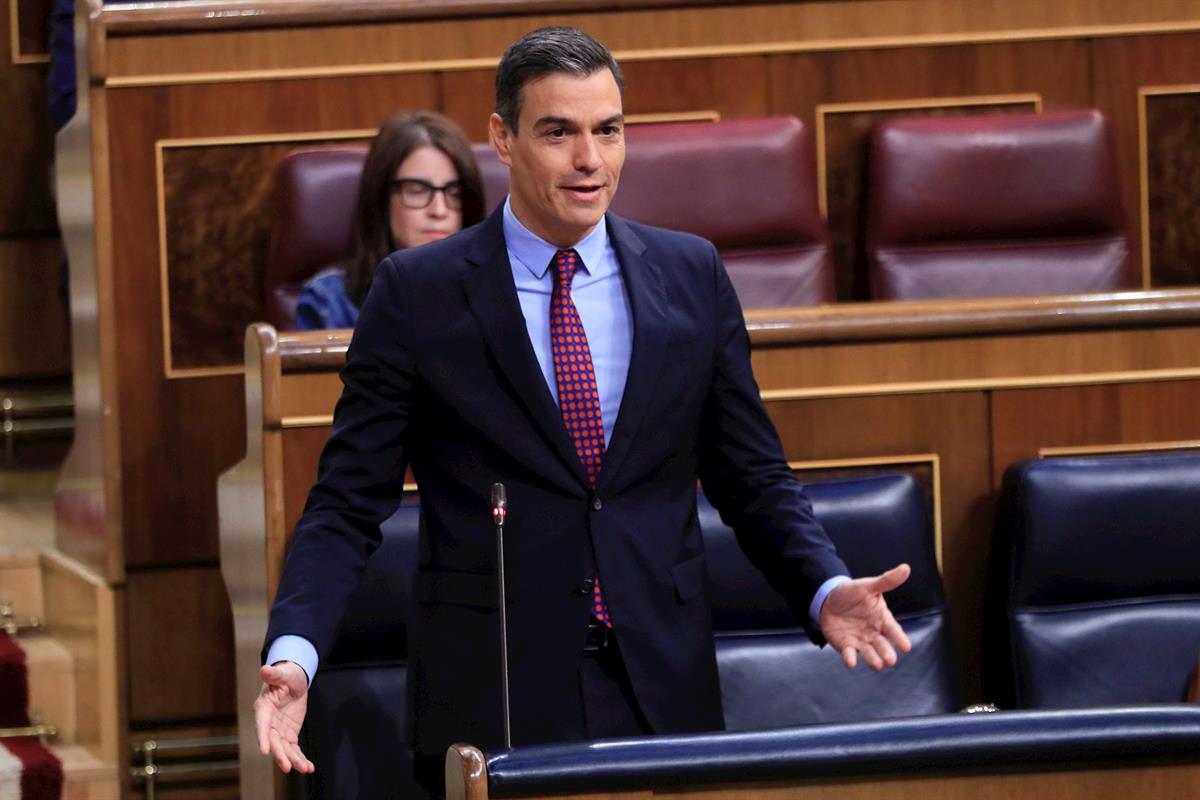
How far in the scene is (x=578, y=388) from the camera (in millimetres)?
718

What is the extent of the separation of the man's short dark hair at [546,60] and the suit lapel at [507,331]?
50 millimetres

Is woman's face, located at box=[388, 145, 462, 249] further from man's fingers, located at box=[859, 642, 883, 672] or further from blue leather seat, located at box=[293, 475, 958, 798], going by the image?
man's fingers, located at box=[859, 642, 883, 672]

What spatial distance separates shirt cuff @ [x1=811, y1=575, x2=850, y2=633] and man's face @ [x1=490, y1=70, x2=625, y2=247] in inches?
6.4

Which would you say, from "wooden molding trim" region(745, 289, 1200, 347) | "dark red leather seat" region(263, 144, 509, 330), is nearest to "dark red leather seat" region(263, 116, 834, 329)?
"dark red leather seat" region(263, 144, 509, 330)

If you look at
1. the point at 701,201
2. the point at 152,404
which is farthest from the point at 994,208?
the point at 152,404

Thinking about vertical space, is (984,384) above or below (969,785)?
above

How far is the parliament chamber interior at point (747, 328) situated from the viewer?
0.95 m

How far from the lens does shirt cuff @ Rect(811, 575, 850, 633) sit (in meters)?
0.70

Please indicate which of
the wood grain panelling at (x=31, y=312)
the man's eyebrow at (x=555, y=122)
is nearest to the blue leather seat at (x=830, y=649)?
the man's eyebrow at (x=555, y=122)

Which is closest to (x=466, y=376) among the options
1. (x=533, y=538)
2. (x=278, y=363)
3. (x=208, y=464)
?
(x=533, y=538)

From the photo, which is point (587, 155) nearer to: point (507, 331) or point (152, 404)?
point (507, 331)

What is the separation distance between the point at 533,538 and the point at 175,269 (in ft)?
1.98

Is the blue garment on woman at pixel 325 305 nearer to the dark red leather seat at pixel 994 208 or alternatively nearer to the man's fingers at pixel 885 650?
the dark red leather seat at pixel 994 208

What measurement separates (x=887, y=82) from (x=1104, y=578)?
1.72ft
